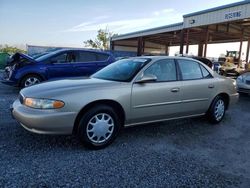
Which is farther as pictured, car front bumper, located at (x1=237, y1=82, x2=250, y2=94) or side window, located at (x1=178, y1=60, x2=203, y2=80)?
car front bumper, located at (x1=237, y1=82, x2=250, y2=94)

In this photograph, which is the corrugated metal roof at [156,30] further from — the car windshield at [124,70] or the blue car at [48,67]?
the car windshield at [124,70]

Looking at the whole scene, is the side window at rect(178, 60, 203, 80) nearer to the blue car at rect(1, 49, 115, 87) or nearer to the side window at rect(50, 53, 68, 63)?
the blue car at rect(1, 49, 115, 87)

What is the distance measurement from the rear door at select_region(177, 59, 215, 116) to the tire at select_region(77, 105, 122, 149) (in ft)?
5.00

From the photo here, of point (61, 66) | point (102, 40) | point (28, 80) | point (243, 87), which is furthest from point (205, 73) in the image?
point (102, 40)

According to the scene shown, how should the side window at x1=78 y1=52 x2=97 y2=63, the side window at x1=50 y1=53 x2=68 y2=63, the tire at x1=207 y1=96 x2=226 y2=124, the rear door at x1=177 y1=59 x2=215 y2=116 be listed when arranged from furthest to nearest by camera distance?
1. the side window at x1=78 y1=52 x2=97 y2=63
2. the side window at x1=50 y1=53 x2=68 y2=63
3. the tire at x1=207 y1=96 x2=226 y2=124
4. the rear door at x1=177 y1=59 x2=215 y2=116

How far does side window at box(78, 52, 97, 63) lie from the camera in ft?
27.5

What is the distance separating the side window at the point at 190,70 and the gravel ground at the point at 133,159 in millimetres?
1082

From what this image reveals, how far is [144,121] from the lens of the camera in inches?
165

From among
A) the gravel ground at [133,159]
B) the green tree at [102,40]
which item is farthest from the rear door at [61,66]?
the green tree at [102,40]

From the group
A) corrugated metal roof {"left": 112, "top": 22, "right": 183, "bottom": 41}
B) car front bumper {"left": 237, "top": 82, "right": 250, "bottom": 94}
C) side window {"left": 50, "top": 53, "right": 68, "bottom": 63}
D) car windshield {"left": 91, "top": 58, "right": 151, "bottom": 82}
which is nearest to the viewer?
car windshield {"left": 91, "top": 58, "right": 151, "bottom": 82}

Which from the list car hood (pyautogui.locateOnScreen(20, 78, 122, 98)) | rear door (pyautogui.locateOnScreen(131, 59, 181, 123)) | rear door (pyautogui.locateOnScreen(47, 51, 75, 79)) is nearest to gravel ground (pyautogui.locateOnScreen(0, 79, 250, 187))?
rear door (pyautogui.locateOnScreen(131, 59, 181, 123))

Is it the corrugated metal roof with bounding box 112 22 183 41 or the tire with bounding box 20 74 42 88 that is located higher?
the corrugated metal roof with bounding box 112 22 183 41

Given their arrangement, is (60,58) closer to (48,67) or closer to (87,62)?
(48,67)

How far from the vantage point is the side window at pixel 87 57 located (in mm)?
8367
